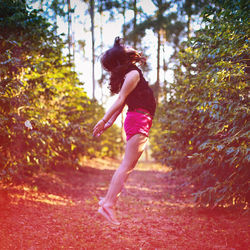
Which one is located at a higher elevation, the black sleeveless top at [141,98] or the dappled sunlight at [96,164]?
the black sleeveless top at [141,98]

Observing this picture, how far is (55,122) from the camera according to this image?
605cm

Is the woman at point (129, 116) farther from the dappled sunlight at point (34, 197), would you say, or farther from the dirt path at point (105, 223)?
the dappled sunlight at point (34, 197)

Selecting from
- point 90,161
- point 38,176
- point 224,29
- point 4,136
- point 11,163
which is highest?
point 224,29

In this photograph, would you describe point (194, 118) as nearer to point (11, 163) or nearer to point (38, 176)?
point (11, 163)

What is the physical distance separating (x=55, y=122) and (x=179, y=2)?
9.72 meters

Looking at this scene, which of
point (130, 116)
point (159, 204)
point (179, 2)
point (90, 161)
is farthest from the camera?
point (90, 161)

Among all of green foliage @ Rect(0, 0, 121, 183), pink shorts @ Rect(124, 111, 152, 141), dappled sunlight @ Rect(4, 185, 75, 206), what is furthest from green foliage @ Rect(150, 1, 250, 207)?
dappled sunlight @ Rect(4, 185, 75, 206)

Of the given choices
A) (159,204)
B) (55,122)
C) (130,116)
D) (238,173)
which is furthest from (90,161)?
(130,116)

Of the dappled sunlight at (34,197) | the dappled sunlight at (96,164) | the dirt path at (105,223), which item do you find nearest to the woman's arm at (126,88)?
the dirt path at (105,223)

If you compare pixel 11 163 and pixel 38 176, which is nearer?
pixel 11 163

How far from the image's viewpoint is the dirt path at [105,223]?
4199 millimetres

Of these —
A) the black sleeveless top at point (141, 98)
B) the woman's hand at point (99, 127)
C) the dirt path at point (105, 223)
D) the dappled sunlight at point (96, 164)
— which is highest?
the black sleeveless top at point (141, 98)

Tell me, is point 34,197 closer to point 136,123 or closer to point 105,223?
point 105,223

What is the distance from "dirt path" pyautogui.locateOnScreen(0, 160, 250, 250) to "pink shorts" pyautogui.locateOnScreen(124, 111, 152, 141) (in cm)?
248
